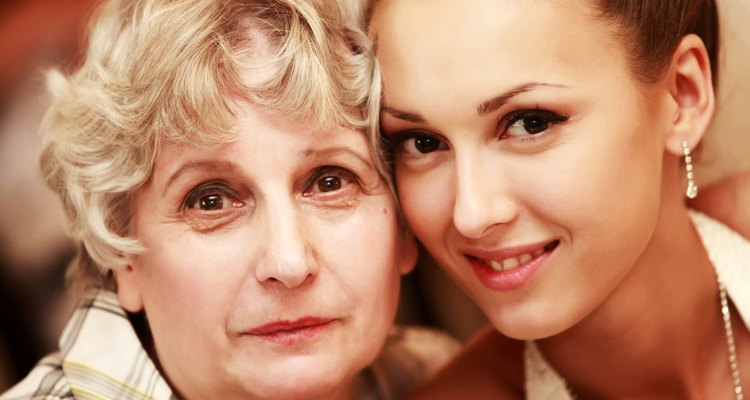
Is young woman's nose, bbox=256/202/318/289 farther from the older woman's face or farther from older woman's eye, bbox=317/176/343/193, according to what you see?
older woman's eye, bbox=317/176/343/193

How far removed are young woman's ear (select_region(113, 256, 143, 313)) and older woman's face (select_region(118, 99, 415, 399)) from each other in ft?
0.25

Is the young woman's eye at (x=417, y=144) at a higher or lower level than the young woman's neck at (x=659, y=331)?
higher

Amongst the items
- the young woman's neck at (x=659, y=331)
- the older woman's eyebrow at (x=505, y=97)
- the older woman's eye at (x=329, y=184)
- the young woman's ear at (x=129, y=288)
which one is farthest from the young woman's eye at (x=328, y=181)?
the young woman's neck at (x=659, y=331)

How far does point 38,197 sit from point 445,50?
1.96 metres

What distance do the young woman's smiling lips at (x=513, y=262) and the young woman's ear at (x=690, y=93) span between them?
0.36 meters

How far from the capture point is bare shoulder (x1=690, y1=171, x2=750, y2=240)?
2.16 metres

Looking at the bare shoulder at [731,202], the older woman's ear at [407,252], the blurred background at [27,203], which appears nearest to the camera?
the older woman's ear at [407,252]

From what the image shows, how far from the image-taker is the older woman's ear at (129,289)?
1.79m

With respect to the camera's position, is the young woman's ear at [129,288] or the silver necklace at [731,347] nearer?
the young woman's ear at [129,288]

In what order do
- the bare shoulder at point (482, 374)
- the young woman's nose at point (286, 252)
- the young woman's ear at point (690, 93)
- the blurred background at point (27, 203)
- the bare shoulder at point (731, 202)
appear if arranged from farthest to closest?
the blurred background at point (27, 203) → the bare shoulder at point (731, 202) → the bare shoulder at point (482, 374) → the young woman's ear at point (690, 93) → the young woman's nose at point (286, 252)

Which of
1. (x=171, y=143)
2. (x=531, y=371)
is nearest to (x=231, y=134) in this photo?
(x=171, y=143)

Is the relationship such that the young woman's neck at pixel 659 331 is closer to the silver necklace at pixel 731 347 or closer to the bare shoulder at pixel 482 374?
the silver necklace at pixel 731 347

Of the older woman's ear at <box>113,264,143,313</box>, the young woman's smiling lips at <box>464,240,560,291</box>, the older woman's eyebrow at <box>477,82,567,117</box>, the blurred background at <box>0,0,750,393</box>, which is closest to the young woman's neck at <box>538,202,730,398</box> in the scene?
the young woman's smiling lips at <box>464,240,560,291</box>

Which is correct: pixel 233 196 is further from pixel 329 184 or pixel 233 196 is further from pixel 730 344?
pixel 730 344
